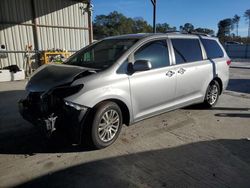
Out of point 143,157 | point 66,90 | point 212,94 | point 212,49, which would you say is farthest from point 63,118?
point 212,49

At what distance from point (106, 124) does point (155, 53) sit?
5.17ft

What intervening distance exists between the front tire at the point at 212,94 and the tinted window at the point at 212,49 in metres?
0.64

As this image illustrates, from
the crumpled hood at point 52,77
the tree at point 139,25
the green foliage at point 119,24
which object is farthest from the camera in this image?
the tree at point 139,25

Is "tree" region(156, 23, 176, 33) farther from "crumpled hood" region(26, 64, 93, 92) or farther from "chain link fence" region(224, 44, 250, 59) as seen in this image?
"chain link fence" region(224, 44, 250, 59)

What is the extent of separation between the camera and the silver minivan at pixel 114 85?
338 centimetres

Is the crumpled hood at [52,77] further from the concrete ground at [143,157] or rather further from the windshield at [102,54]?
the concrete ground at [143,157]

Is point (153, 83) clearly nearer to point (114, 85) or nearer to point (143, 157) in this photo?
point (114, 85)

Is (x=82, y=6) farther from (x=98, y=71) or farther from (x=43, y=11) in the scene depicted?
(x=98, y=71)

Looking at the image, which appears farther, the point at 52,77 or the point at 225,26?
the point at 225,26

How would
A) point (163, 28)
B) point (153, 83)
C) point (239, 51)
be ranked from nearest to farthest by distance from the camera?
point (153, 83) < point (239, 51) < point (163, 28)

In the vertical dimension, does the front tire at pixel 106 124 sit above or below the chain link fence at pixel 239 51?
below

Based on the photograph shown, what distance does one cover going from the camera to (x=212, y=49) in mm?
5648

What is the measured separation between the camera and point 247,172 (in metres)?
3.05

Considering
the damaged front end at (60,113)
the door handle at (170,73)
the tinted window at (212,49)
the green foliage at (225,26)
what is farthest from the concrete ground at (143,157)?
the green foliage at (225,26)
